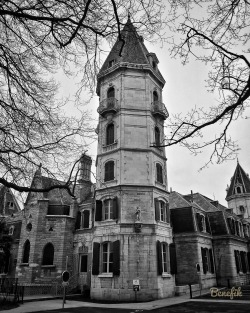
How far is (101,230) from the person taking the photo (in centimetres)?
2356

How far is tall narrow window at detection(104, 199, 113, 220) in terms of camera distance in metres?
23.7

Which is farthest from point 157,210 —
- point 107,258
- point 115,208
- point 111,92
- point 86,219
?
point 111,92

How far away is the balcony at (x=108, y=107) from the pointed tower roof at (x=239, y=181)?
148ft

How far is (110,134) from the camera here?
2698 cm

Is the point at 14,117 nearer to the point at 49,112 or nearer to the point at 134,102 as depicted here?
the point at 49,112

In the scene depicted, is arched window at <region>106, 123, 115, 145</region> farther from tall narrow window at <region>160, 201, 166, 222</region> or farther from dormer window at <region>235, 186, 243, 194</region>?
dormer window at <region>235, 186, 243, 194</region>

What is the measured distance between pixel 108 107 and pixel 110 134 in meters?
2.64

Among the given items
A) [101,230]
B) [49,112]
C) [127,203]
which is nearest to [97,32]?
[49,112]

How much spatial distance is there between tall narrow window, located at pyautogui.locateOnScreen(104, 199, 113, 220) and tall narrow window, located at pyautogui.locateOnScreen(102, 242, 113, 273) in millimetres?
2229

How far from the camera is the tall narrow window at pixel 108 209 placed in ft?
77.8

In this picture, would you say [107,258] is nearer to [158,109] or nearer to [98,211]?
[98,211]

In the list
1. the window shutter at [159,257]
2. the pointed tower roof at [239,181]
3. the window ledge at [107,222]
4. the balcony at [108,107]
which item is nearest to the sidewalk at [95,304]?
the window shutter at [159,257]

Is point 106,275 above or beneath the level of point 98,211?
beneath

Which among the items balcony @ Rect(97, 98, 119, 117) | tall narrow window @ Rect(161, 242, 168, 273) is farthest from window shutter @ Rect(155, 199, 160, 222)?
balcony @ Rect(97, 98, 119, 117)
